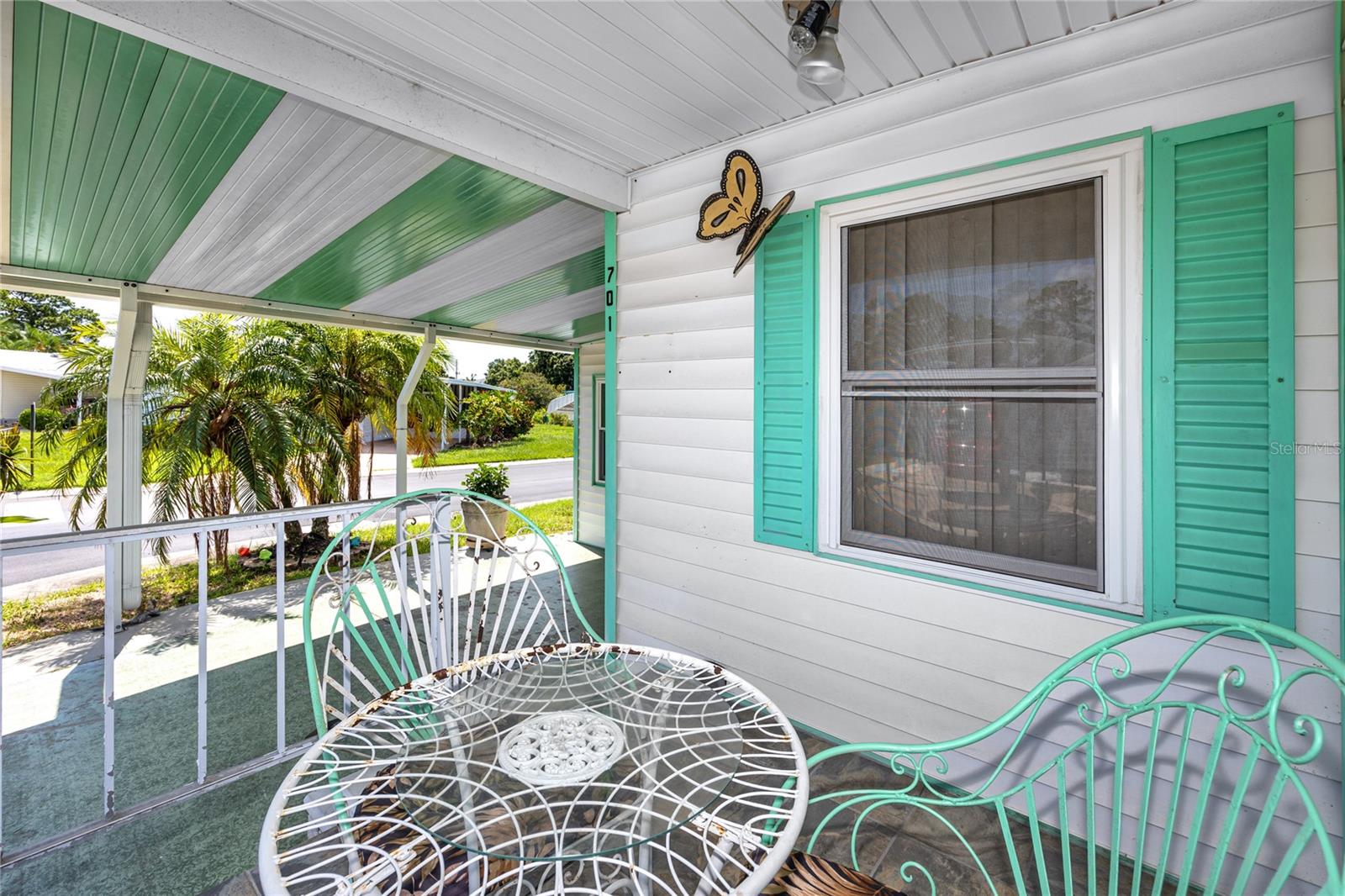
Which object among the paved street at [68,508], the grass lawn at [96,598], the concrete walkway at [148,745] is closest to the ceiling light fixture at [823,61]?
the paved street at [68,508]

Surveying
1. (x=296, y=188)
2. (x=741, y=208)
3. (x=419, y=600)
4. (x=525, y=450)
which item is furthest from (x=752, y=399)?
(x=525, y=450)

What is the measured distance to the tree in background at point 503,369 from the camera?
27391 mm

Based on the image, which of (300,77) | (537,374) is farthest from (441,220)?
(537,374)

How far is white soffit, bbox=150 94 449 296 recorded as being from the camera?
98.1 inches

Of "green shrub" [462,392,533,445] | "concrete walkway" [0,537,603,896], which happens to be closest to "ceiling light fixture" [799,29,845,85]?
"concrete walkway" [0,537,603,896]

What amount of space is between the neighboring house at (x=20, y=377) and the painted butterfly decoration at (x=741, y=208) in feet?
40.3

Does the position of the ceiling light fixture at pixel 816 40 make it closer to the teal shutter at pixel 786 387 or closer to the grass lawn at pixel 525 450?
the teal shutter at pixel 786 387

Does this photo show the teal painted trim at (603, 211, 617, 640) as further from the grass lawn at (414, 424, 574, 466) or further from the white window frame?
the grass lawn at (414, 424, 574, 466)

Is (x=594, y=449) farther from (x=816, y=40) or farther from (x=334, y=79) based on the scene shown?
(x=816, y=40)

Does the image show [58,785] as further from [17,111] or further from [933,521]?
[933,521]

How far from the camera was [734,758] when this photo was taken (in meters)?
1.21

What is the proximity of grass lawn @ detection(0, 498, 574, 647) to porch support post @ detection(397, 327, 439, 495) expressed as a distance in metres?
1.74

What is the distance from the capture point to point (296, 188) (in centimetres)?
301

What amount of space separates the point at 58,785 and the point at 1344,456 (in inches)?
184
